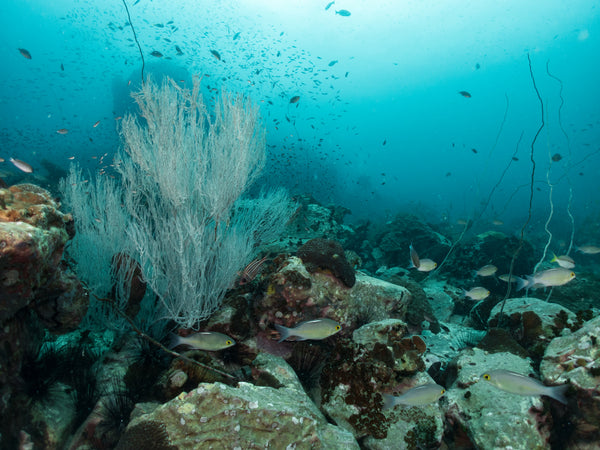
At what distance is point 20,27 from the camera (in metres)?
72.5

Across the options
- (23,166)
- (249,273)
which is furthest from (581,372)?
(23,166)

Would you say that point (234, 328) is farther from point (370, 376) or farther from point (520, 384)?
point (520, 384)

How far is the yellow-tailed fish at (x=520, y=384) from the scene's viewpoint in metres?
2.67

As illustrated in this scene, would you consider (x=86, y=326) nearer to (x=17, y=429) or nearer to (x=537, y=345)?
(x=17, y=429)

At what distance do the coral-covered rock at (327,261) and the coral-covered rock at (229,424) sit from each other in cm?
294

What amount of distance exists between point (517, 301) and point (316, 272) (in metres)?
4.56

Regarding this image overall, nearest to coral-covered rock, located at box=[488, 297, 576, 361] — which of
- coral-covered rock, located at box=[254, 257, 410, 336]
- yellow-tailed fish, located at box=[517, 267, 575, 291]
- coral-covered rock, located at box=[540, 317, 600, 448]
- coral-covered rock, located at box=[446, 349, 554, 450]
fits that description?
yellow-tailed fish, located at box=[517, 267, 575, 291]

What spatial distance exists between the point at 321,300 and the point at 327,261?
828mm

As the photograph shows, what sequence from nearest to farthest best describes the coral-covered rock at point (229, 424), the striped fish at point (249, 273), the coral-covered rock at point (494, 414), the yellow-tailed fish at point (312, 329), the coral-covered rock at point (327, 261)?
the coral-covered rock at point (229, 424) → the coral-covered rock at point (494, 414) → the yellow-tailed fish at point (312, 329) → the striped fish at point (249, 273) → the coral-covered rock at point (327, 261)

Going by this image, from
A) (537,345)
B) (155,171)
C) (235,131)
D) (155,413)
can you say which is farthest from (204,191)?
(537,345)

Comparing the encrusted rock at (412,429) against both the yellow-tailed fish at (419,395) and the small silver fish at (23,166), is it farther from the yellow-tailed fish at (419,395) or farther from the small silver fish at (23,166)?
the small silver fish at (23,166)

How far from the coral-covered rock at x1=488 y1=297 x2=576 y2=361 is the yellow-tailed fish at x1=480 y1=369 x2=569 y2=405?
7.20ft

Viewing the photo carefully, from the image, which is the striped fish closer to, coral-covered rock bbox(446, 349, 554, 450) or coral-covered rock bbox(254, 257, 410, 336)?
coral-covered rock bbox(254, 257, 410, 336)

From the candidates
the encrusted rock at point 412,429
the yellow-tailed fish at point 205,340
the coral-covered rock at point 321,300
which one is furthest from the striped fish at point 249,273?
the encrusted rock at point 412,429
